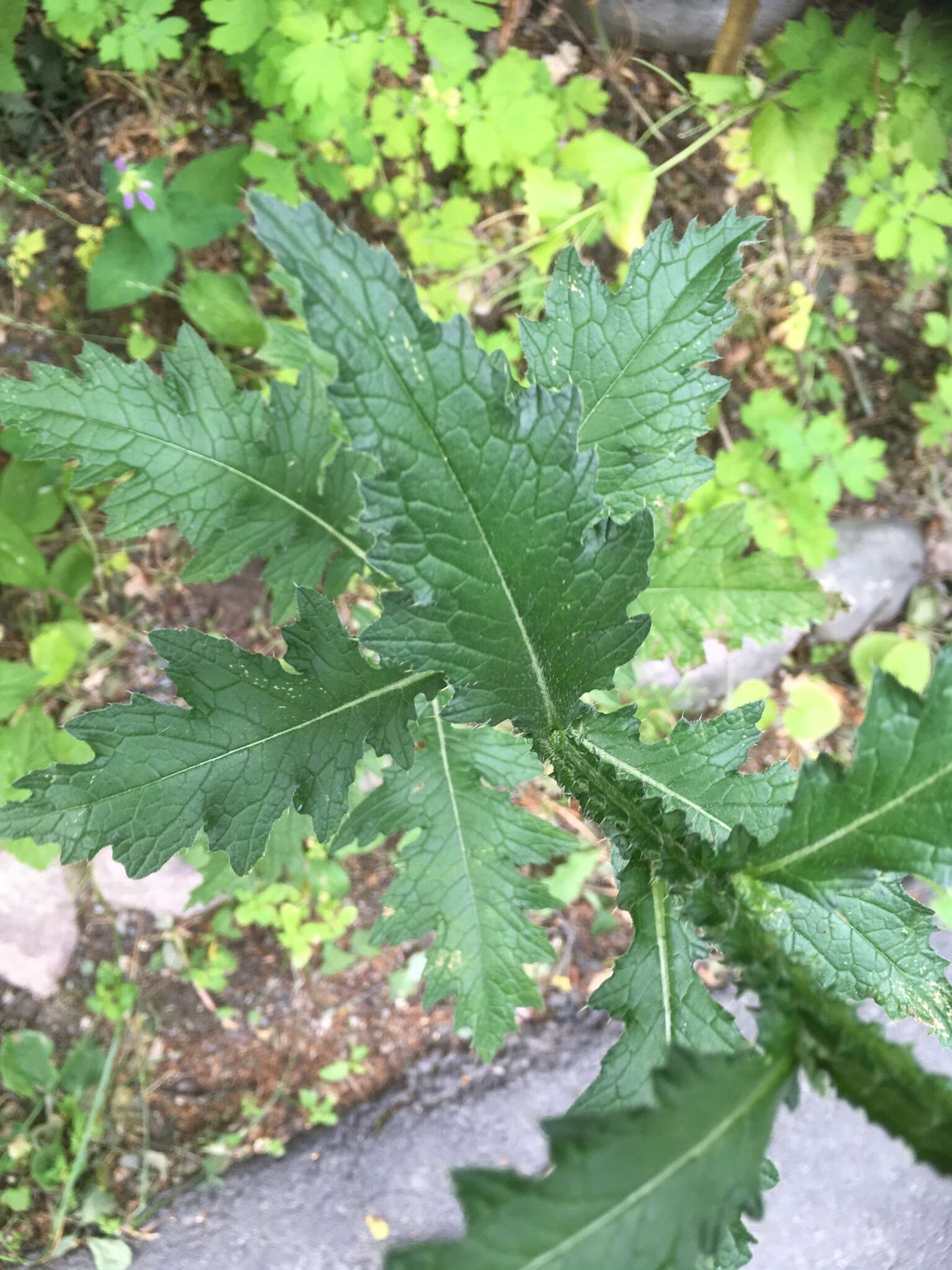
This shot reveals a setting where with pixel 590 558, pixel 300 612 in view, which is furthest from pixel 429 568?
pixel 300 612

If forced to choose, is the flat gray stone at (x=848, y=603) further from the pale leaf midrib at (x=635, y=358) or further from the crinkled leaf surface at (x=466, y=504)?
the crinkled leaf surface at (x=466, y=504)

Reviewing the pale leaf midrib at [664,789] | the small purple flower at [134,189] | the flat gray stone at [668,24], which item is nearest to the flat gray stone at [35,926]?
the small purple flower at [134,189]

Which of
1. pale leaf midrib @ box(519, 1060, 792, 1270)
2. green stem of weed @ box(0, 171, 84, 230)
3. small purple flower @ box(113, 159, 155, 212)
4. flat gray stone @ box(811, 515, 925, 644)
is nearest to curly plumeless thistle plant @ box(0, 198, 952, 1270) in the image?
pale leaf midrib @ box(519, 1060, 792, 1270)

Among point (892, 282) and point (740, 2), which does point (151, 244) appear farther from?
point (892, 282)

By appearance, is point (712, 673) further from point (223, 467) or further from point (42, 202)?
point (42, 202)

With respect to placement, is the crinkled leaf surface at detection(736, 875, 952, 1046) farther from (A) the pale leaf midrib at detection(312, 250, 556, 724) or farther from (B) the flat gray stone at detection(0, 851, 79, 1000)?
(B) the flat gray stone at detection(0, 851, 79, 1000)
